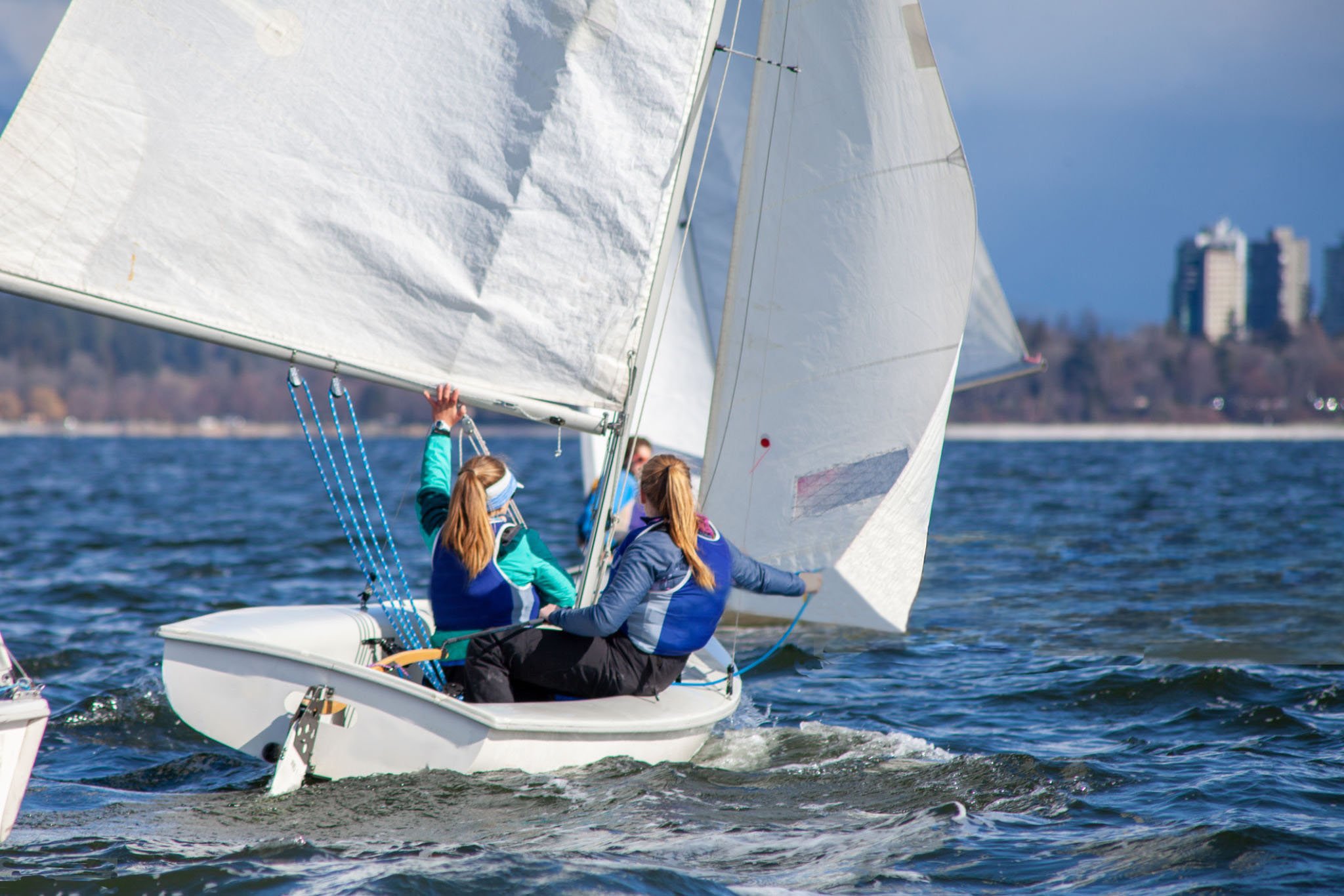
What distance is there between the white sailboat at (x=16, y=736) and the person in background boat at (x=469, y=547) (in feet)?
5.05

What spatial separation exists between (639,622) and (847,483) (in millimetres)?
1464

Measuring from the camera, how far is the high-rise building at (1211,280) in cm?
12506

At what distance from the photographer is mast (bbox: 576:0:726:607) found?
4621 millimetres

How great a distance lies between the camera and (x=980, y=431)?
81.8 metres

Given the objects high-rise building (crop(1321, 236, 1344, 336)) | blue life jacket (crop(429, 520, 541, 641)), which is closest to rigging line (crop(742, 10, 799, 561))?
blue life jacket (crop(429, 520, 541, 641))

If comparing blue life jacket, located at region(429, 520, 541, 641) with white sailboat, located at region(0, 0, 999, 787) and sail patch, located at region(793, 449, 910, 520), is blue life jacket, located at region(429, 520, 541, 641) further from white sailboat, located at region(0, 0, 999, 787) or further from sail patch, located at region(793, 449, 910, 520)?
sail patch, located at region(793, 449, 910, 520)

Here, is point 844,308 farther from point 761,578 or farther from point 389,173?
point 389,173

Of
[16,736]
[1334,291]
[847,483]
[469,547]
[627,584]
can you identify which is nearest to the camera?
[16,736]

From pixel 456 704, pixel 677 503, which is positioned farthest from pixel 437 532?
pixel 677 503

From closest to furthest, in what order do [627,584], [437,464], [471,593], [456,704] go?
[456,704] < [627,584] < [471,593] < [437,464]

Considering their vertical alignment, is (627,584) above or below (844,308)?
below

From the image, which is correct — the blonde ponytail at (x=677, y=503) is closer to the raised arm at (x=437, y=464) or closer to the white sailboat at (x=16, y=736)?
the raised arm at (x=437, y=464)

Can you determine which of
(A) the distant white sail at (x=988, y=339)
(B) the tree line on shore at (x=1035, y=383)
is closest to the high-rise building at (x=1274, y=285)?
(B) the tree line on shore at (x=1035, y=383)

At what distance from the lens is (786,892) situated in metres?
3.63
